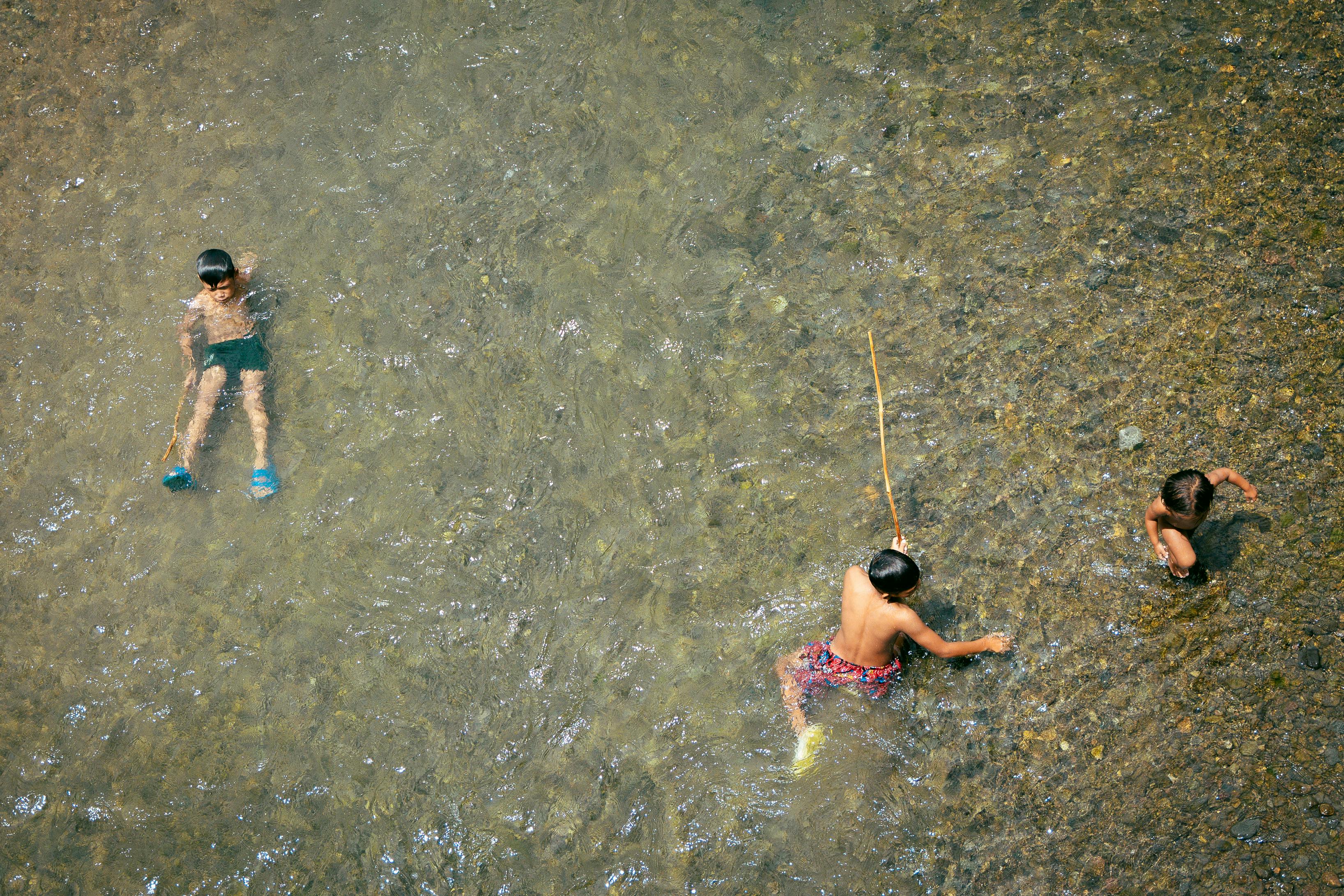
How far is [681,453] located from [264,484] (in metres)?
2.15

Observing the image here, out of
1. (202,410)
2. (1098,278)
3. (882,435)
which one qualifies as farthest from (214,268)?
(1098,278)

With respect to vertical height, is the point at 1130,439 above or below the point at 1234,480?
above

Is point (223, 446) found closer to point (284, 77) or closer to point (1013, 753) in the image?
point (284, 77)

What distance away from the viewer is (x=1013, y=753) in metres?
3.50

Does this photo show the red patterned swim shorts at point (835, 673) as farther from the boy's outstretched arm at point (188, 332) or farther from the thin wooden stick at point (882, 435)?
the boy's outstretched arm at point (188, 332)

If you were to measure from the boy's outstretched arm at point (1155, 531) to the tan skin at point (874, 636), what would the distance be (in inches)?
26.8

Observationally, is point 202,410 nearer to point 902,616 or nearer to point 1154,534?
point 902,616

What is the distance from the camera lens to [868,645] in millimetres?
3555

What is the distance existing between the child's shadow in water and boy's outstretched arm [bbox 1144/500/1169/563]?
143 mm

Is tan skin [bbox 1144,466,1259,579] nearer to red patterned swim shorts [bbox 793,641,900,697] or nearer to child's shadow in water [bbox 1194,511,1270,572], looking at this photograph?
child's shadow in water [bbox 1194,511,1270,572]

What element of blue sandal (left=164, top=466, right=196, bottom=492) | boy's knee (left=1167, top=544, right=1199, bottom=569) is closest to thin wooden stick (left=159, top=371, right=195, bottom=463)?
blue sandal (left=164, top=466, right=196, bottom=492)

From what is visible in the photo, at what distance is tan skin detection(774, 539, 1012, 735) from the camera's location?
135 inches

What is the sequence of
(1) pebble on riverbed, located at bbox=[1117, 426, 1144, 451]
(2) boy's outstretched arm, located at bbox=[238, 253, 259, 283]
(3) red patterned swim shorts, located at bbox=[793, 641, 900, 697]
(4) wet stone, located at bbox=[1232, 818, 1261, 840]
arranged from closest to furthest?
1. (4) wet stone, located at bbox=[1232, 818, 1261, 840]
2. (3) red patterned swim shorts, located at bbox=[793, 641, 900, 697]
3. (1) pebble on riverbed, located at bbox=[1117, 426, 1144, 451]
4. (2) boy's outstretched arm, located at bbox=[238, 253, 259, 283]

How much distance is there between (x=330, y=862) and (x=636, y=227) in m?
3.45
